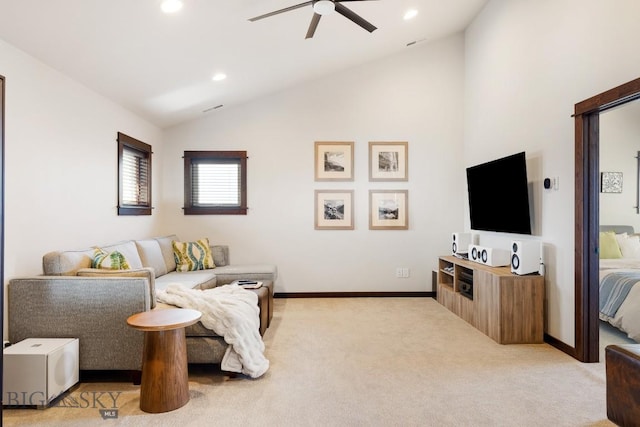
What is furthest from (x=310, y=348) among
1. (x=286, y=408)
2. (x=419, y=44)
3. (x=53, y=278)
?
(x=419, y=44)

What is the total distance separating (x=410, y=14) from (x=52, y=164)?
3.98 meters

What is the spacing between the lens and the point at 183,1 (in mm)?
2838

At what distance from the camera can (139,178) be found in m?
4.95

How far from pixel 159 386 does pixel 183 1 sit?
271 cm

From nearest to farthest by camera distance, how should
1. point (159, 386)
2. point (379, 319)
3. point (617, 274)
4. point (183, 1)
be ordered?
1. point (159, 386)
2. point (183, 1)
3. point (617, 274)
4. point (379, 319)

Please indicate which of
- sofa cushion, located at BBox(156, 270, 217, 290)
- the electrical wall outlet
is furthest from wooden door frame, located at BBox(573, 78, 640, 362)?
sofa cushion, located at BBox(156, 270, 217, 290)

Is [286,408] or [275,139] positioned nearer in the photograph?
[286,408]

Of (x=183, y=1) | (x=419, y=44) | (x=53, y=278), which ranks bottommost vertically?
(x=53, y=278)

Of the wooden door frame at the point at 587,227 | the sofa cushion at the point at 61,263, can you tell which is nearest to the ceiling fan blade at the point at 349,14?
the wooden door frame at the point at 587,227

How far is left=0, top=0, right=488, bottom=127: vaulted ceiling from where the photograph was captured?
2721 millimetres

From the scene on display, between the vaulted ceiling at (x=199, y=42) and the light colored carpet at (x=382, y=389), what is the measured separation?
8.41 feet

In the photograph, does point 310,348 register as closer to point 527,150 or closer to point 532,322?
point 532,322

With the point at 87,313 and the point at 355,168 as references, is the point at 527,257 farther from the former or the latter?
the point at 87,313

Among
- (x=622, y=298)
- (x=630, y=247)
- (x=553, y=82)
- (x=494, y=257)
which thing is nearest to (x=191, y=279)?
(x=494, y=257)
